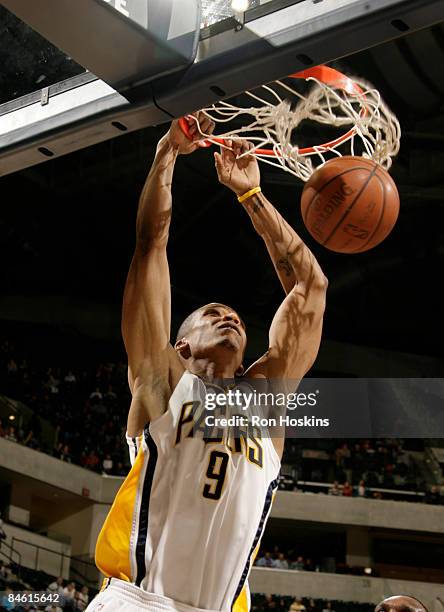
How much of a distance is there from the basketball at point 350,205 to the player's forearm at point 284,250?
1.10 ft

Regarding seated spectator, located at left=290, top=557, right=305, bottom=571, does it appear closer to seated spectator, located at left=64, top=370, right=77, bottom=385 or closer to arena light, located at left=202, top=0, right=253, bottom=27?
seated spectator, located at left=64, top=370, right=77, bottom=385

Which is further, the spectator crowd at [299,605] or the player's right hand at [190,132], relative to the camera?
the spectator crowd at [299,605]

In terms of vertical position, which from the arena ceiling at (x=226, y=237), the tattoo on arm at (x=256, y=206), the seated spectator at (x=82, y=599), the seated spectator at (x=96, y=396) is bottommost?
the seated spectator at (x=82, y=599)

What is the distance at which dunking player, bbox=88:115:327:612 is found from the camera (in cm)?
292

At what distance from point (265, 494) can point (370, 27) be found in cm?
158

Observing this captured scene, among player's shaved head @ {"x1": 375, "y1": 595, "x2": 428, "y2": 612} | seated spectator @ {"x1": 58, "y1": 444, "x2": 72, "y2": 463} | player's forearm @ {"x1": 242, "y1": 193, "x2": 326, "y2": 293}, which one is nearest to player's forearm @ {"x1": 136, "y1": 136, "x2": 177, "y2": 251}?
player's forearm @ {"x1": 242, "y1": 193, "x2": 326, "y2": 293}

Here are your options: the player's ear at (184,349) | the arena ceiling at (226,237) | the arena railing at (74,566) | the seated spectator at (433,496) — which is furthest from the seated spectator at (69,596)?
the player's ear at (184,349)

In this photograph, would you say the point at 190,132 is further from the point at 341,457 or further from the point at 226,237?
the point at 341,457

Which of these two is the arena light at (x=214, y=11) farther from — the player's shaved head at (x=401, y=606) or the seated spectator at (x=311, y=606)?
the seated spectator at (x=311, y=606)

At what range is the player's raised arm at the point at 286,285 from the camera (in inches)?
135

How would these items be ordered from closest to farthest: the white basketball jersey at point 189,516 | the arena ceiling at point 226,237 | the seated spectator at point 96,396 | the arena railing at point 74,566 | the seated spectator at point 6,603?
1. the white basketball jersey at point 189,516
2. the seated spectator at point 6,603
3. the arena ceiling at point 226,237
4. the arena railing at point 74,566
5. the seated spectator at point 96,396

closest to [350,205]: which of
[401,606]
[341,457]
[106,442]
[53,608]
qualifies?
[401,606]

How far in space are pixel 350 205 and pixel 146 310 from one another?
787 mm

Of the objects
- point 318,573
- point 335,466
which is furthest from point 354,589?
point 335,466
